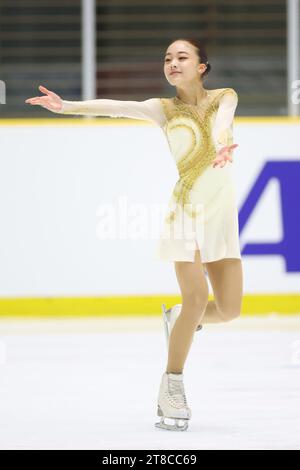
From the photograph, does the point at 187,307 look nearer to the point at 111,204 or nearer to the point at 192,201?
the point at 192,201

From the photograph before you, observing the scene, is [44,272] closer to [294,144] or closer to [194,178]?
[294,144]

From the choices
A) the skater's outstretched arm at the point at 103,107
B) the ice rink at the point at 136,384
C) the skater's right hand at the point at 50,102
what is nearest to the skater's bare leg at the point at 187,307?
the ice rink at the point at 136,384

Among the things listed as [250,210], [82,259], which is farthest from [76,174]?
[250,210]

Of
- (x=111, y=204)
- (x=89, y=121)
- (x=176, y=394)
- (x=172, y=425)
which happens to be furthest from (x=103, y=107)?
(x=89, y=121)

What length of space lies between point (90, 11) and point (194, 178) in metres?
5.42

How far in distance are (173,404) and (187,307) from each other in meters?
0.34

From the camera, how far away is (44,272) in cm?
833

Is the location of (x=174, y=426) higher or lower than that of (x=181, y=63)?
lower

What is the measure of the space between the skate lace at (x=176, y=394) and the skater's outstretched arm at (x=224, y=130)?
2.76 feet

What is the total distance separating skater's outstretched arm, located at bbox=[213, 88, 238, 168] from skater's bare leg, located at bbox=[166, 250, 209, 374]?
0.39 metres

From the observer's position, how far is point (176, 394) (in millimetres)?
3984

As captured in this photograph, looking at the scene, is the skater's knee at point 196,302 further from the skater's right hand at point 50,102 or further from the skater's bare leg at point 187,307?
the skater's right hand at point 50,102

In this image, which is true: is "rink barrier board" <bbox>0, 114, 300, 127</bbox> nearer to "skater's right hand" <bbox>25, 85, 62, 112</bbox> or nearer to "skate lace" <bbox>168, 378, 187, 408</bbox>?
"skater's right hand" <bbox>25, 85, 62, 112</bbox>

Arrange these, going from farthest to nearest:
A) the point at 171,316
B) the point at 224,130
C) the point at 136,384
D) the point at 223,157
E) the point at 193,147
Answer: the point at 136,384 → the point at 171,316 → the point at 193,147 → the point at 224,130 → the point at 223,157
